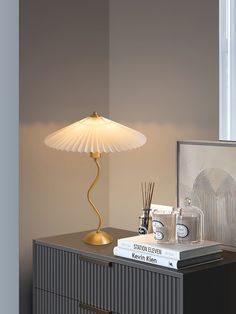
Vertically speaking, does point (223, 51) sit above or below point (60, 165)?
above

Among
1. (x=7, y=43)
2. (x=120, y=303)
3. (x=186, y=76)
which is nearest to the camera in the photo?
(x=7, y=43)

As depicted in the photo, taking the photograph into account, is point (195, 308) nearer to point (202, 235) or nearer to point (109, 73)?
point (202, 235)

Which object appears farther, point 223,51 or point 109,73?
point 109,73

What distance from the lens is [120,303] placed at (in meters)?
2.32

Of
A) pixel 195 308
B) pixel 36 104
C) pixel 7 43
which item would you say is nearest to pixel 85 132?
pixel 36 104

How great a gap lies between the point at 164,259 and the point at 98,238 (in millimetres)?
492

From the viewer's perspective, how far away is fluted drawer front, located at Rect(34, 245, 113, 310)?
2.38m

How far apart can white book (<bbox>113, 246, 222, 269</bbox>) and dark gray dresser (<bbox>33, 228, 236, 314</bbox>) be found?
22 millimetres

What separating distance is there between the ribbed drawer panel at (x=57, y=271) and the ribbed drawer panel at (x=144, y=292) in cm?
25

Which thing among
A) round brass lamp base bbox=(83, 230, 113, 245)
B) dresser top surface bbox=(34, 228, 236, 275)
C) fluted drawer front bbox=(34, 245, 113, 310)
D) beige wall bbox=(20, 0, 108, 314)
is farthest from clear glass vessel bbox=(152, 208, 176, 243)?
beige wall bbox=(20, 0, 108, 314)

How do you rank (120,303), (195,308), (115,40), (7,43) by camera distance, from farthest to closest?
(115,40) → (120,303) → (195,308) → (7,43)

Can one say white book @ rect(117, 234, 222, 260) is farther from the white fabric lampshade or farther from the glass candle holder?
the white fabric lampshade

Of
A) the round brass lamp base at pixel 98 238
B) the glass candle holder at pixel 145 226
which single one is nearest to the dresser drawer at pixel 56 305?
the round brass lamp base at pixel 98 238

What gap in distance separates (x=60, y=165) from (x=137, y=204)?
0.42m
